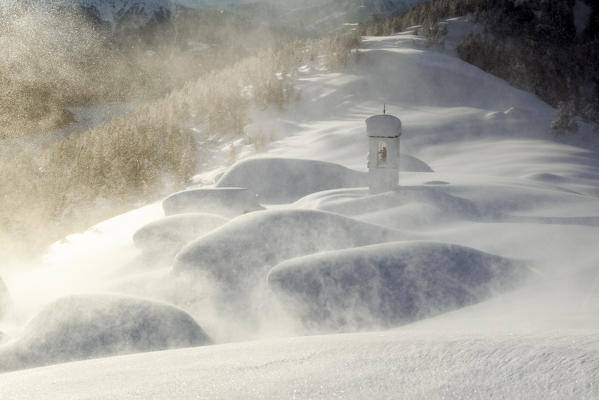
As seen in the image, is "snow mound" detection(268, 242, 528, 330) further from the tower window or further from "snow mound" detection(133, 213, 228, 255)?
the tower window

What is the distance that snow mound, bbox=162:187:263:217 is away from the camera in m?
5.14

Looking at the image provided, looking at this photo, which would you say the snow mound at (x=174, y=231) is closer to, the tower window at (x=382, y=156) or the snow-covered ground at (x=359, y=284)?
the snow-covered ground at (x=359, y=284)

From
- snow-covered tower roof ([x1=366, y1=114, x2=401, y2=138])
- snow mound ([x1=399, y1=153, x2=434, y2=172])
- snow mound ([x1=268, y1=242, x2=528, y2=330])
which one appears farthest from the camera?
snow mound ([x1=399, y1=153, x2=434, y2=172])

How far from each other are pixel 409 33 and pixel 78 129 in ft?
34.8

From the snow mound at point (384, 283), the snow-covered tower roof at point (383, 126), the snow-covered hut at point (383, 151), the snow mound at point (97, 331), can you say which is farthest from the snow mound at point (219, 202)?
the snow mound at point (97, 331)

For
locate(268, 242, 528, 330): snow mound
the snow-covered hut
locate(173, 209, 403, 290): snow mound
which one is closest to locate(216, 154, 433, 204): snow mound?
the snow-covered hut

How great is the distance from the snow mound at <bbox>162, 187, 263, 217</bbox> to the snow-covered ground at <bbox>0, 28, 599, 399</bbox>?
5 centimetres

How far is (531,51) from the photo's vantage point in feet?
53.2

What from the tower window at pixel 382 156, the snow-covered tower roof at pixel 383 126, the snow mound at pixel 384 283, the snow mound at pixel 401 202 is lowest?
the snow mound at pixel 401 202

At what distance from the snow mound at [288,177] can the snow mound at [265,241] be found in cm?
224

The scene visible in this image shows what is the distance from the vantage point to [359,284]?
2725 mm

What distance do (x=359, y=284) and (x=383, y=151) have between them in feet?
8.08

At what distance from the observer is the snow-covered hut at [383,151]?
473 centimetres

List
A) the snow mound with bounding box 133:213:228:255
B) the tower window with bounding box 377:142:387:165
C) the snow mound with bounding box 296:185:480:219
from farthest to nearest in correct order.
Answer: the tower window with bounding box 377:142:387:165 → the snow mound with bounding box 296:185:480:219 → the snow mound with bounding box 133:213:228:255
